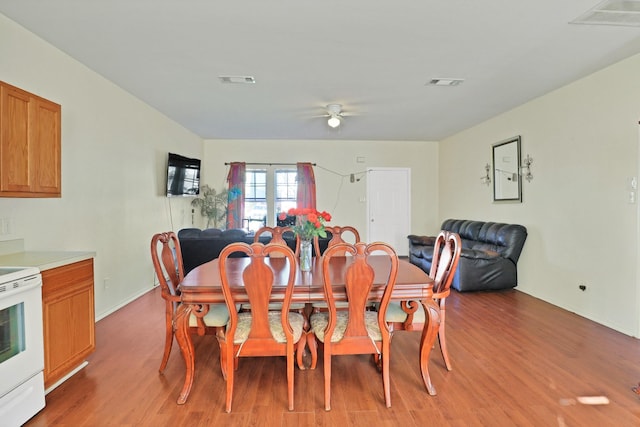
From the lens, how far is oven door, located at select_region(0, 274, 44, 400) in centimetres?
176

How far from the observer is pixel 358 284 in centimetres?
197

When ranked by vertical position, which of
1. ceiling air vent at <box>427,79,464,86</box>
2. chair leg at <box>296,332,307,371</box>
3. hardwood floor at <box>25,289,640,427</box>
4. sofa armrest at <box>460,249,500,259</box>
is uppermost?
ceiling air vent at <box>427,79,464,86</box>

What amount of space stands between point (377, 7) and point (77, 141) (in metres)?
2.98

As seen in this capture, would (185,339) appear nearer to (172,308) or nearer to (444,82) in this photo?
(172,308)

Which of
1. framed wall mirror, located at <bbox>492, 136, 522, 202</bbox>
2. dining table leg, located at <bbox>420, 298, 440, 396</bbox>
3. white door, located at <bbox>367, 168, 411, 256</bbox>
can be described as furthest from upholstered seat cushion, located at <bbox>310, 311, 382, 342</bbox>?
white door, located at <bbox>367, 168, 411, 256</bbox>

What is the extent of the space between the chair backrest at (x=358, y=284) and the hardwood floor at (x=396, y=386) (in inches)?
17.6

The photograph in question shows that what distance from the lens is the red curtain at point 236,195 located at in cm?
694

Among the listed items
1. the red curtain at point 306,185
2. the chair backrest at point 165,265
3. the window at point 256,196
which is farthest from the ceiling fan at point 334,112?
the chair backrest at point 165,265

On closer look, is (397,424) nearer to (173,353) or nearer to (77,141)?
(173,353)

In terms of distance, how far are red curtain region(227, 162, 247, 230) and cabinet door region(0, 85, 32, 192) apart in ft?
15.2

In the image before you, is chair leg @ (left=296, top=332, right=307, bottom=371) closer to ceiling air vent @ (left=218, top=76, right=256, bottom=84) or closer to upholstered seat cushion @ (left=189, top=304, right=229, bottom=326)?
upholstered seat cushion @ (left=189, top=304, right=229, bottom=326)

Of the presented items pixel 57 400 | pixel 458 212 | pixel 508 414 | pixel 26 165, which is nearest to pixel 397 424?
pixel 508 414

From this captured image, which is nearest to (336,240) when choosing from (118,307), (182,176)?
(118,307)

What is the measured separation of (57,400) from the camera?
2.12 meters
